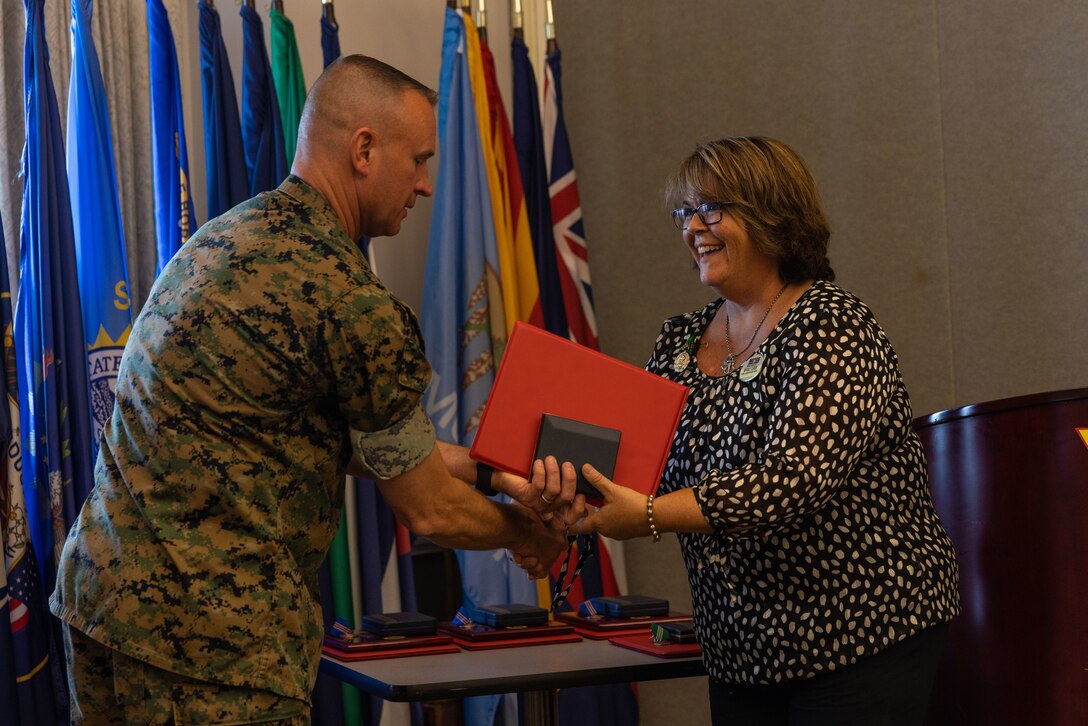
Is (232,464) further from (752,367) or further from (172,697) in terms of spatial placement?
(752,367)

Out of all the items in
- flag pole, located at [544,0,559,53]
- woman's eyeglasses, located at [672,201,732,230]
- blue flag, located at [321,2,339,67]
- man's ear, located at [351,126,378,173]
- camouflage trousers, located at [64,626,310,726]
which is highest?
flag pole, located at [544,0,559,53]

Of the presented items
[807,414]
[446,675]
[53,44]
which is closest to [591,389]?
[807,414]

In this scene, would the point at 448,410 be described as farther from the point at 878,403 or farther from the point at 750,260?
the point at 878,403

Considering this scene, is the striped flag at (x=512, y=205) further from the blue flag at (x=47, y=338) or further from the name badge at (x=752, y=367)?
the name badge at (x=752, y=367)

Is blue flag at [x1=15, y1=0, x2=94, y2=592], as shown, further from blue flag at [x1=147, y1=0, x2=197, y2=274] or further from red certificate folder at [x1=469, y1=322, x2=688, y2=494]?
red certificate folder at [x1=469, y1=322, x2=688, y2=494]

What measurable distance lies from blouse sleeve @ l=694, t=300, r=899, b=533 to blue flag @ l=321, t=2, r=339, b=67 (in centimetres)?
196

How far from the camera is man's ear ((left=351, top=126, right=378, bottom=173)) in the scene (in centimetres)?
193

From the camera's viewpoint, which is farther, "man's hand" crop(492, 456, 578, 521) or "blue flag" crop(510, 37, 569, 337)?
"blue flag" crop(510, 37, 569, 337)

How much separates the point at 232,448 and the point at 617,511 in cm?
70

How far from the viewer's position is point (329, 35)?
11.4 ft

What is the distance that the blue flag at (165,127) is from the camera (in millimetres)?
3174

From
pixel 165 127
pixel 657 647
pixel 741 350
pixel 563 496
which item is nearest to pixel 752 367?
pixel 741 350

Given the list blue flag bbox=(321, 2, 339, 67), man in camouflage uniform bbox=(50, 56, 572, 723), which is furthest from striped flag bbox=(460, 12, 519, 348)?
man in camouflage uniform bbox=(50, 56, 572, 723)

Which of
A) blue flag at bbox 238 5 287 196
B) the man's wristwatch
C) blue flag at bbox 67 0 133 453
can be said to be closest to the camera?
the man's wristwatch
